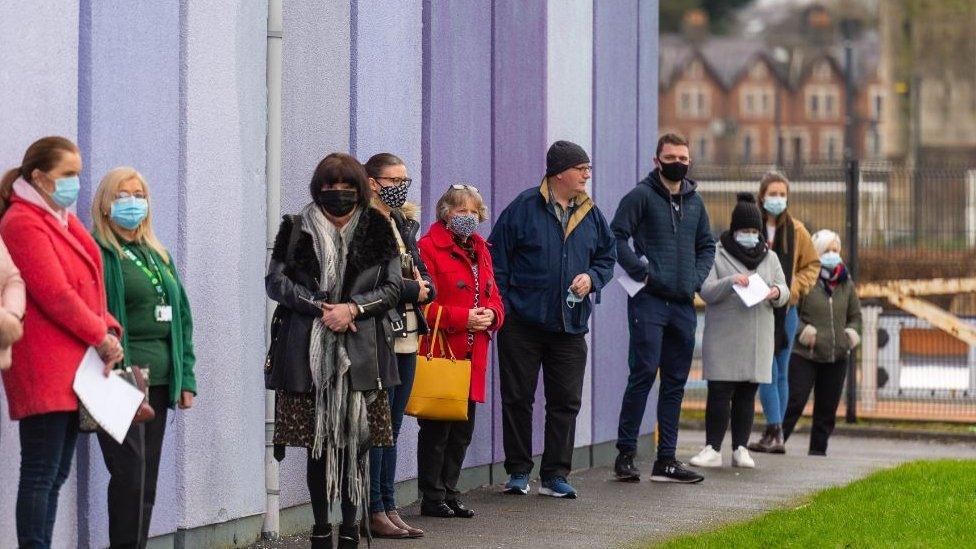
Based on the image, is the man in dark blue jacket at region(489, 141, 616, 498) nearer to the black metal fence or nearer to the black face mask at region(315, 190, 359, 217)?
the black face mask at region(315, 190, 359, 217)

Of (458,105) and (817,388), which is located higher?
(458,105)

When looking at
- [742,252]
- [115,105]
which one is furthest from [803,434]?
[115,105]

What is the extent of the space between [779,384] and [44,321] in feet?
25.3

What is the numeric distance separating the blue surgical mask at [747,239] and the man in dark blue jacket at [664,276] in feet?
2.49

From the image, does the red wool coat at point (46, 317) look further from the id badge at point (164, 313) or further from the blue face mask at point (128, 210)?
the id badge at point (164, 313)

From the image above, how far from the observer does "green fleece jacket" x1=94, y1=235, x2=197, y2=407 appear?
734 cm

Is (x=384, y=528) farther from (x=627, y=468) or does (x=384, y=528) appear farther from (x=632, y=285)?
(x=627, y=468)

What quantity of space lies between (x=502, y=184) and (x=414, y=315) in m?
2.84

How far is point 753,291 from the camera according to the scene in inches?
476

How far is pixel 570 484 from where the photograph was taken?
37.7 feet

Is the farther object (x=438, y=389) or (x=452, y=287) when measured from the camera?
(x=452, y=287)

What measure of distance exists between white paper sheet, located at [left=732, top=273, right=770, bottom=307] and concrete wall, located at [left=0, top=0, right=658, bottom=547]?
1.44m

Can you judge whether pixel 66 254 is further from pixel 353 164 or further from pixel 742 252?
pixel 742 252

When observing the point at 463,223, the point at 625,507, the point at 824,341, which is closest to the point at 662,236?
the point at 625,507
